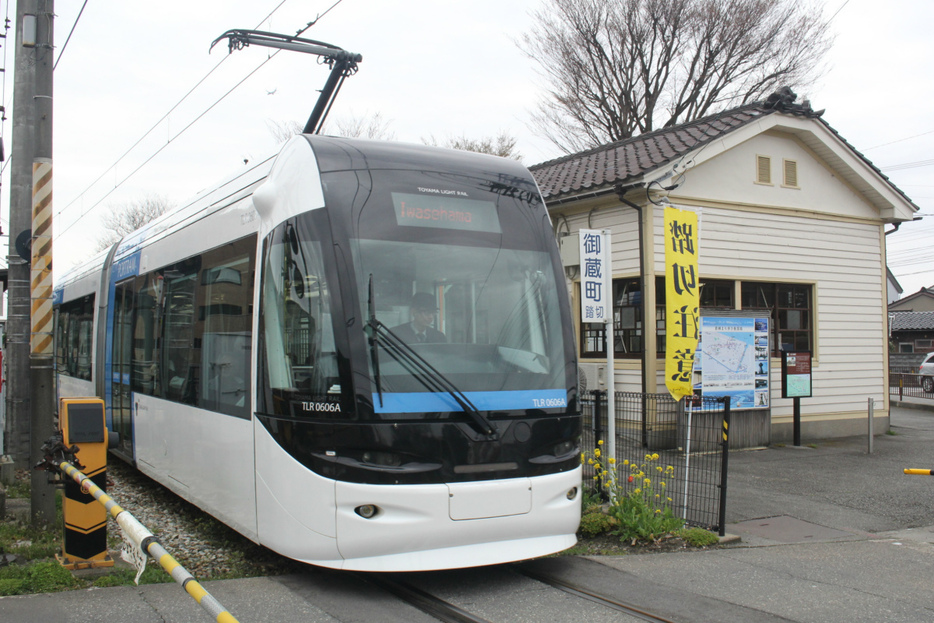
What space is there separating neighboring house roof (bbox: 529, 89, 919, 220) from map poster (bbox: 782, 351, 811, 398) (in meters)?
3.72

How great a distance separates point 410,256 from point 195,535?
3484mm

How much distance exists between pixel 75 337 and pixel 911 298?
67.4 metres

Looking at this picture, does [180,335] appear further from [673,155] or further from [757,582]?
[673,155]

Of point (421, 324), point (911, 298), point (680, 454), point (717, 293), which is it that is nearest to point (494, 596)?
point (421, 324)

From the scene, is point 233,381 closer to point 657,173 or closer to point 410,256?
point 410,256

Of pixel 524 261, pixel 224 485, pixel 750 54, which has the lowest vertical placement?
pixel 224 485

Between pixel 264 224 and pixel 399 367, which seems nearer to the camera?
pixel 399 367

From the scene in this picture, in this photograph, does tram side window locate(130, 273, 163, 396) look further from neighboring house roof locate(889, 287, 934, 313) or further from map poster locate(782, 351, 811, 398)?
neighboring house roof locate(889, 287, 934, 313)

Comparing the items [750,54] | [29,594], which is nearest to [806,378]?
[29,594]

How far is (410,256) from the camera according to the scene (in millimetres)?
5418

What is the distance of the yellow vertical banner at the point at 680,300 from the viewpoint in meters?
7.51

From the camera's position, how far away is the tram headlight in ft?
16.1

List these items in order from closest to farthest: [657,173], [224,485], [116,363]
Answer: [224,485]
[116,363]
[657,173]

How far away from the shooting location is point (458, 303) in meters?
5.46
